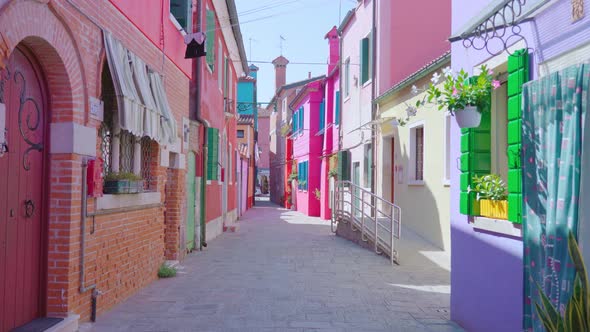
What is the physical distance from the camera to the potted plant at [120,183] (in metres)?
5.68

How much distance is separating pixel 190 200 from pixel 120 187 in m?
5.01

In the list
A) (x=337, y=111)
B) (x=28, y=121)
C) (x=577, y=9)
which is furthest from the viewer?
(x=337, y=111)

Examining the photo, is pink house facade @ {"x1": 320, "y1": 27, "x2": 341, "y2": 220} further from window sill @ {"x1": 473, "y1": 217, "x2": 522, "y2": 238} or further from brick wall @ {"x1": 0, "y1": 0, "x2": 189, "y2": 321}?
window sill @ {"x1": 473, "y1": 217, "x2": 522, "y2": 238}

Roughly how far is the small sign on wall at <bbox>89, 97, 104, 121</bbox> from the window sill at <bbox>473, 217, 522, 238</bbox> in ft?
12.8

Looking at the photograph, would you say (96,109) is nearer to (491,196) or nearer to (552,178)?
(491,196)

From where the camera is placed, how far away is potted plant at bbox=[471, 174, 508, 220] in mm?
4605

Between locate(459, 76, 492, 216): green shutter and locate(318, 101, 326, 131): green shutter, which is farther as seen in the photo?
locate(318, 101, 326, 131): green shutter

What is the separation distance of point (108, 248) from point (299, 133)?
20403mm

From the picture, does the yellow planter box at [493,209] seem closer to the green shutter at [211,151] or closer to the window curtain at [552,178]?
the window curtain at [552,178]

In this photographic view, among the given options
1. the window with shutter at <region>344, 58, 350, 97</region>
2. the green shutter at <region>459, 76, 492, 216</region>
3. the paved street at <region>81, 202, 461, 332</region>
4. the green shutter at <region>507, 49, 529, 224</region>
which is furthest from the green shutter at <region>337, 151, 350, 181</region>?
the green shutter at <region>507, 49, 529, 224</region>

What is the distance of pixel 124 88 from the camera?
18.1ft

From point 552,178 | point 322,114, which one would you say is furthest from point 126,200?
point 322,114

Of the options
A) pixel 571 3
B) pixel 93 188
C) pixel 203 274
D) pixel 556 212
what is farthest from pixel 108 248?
pixel 571 3

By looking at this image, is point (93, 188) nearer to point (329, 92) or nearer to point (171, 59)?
point (171, 59)
